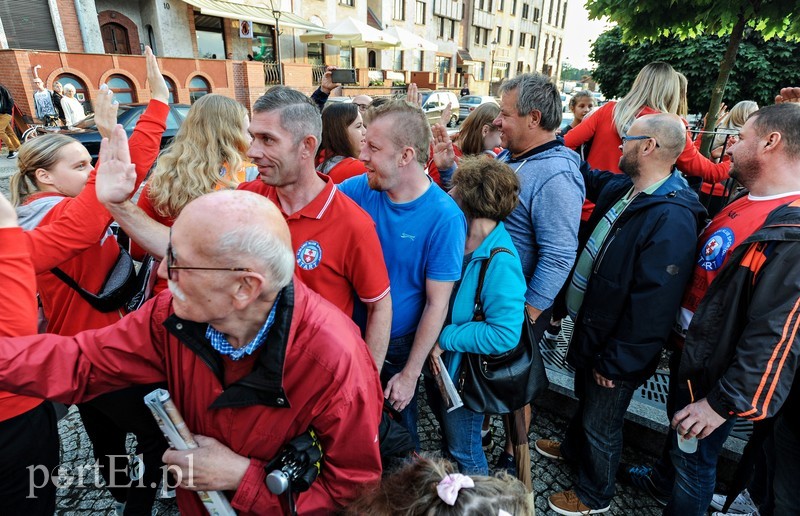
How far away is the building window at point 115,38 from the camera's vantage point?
16.5m

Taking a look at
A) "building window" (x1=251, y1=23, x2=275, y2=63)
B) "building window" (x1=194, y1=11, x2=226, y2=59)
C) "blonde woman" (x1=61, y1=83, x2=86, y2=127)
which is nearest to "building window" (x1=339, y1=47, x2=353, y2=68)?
"building window" (x1=251, y1=23, x2=275, y2=63)

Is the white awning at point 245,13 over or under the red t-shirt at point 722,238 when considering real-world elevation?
over

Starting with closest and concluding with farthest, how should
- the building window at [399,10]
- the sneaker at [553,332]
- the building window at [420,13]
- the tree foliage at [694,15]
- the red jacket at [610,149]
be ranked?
the red jacket at [610,149]
the tree foliage at [694,15]
the sneaker at [553,332]
the building window at [399,10]
the building window at [420,13]

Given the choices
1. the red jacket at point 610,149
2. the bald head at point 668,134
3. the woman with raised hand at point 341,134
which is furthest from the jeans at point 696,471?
the woman with raised hand at point 341,134

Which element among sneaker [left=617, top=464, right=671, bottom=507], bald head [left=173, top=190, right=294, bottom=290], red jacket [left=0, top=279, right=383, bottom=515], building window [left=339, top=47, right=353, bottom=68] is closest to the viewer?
bald head [left=173, top=190, right=294, bottom=290]

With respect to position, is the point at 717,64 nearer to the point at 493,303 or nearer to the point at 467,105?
the point at 493,303

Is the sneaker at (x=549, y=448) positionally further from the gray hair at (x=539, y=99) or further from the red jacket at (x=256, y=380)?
the gray hair at (x=539, y=99)

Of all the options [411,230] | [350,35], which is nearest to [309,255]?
[411,230]

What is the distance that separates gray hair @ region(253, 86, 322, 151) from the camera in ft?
6.61

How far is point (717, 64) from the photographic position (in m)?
9.17

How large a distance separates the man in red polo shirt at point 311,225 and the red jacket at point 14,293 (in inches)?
17.2

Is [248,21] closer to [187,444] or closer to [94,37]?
[94,37]

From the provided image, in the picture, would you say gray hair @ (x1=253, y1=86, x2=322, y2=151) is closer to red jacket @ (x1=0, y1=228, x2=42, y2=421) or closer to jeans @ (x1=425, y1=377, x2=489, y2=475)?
red jacket @ (x1=0, y1=228, x2=42, y2=421)

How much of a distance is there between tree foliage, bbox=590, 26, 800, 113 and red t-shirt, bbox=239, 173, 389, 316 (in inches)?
388
